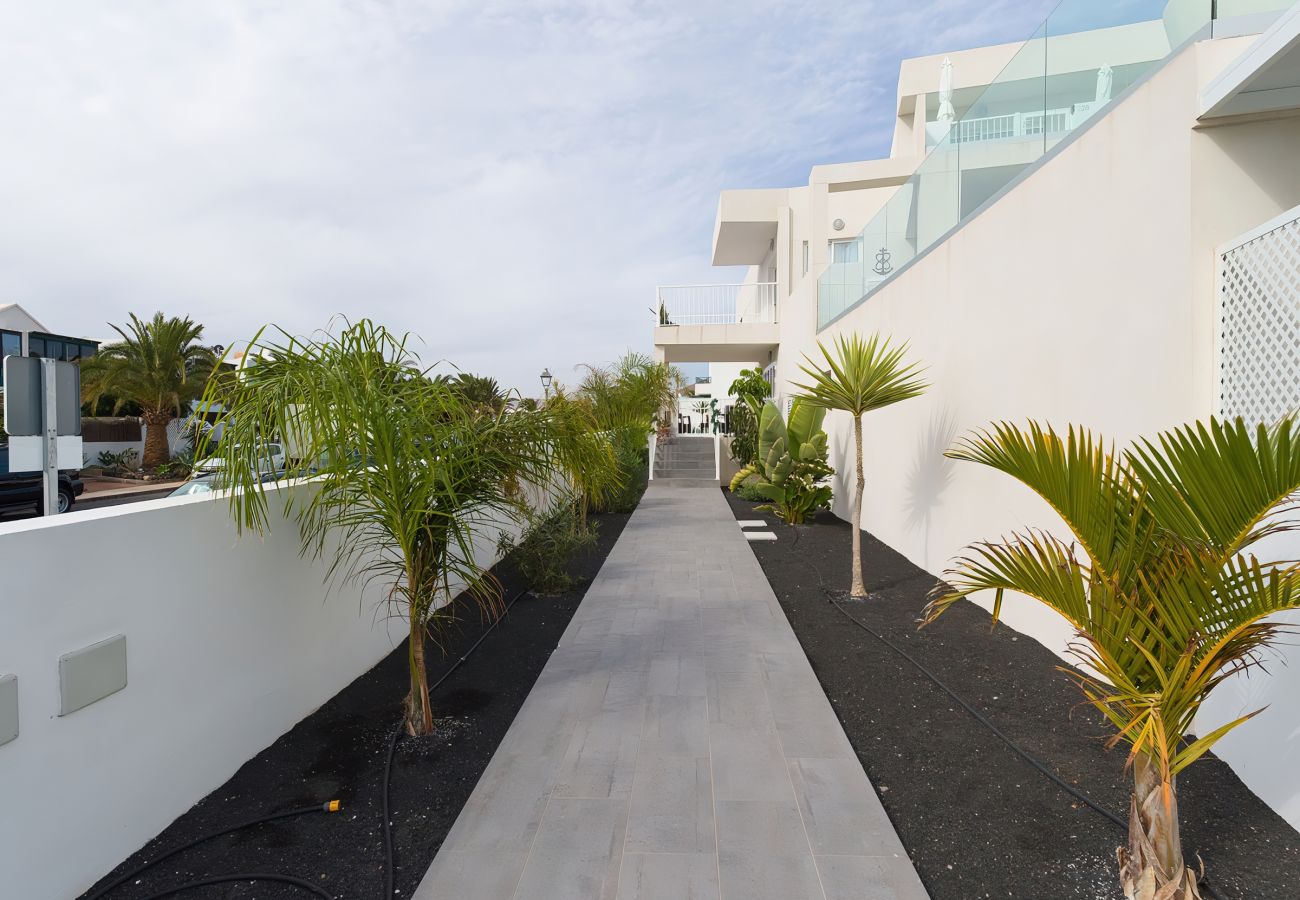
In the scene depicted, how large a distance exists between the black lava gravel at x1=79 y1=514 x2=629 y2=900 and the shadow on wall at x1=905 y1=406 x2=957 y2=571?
4.43m

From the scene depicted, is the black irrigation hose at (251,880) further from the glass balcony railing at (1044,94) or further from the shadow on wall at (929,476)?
the shadow on wall at (929,476)

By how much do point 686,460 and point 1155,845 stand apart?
18629 millimetres

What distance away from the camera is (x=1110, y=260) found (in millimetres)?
3977

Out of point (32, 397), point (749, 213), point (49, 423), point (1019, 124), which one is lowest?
point (49, 423)

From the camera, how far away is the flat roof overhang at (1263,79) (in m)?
2.62

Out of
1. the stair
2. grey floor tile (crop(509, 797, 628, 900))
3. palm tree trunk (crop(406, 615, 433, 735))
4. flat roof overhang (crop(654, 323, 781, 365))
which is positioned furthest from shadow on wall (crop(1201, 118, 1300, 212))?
the stair

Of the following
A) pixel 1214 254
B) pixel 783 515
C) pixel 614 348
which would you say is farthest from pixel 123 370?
pixel 1214 254

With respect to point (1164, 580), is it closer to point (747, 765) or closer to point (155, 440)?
point (747, 765)

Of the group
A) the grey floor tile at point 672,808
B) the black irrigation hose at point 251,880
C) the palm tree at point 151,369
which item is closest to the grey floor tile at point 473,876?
the black irrigation hose at point 251,880

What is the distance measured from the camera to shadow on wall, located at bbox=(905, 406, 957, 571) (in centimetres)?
657

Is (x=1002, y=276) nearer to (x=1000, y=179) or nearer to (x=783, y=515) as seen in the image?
(x=1000, y=179)

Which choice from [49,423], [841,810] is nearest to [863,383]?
[841,810]

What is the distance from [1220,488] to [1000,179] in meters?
4.49

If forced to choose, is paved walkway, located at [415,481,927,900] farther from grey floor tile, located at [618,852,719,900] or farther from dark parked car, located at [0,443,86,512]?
dark parked car, located at [0,443,86,512]
